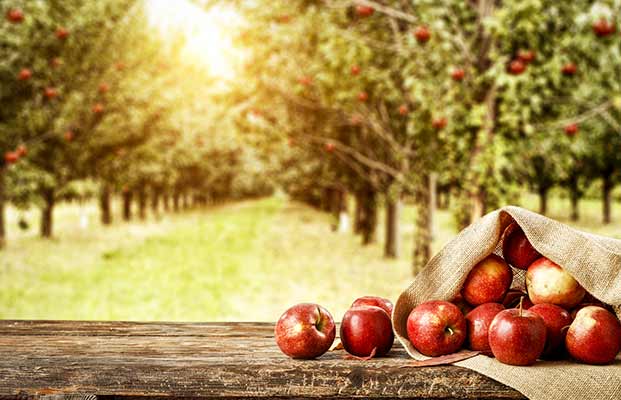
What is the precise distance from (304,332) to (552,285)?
0.89 m

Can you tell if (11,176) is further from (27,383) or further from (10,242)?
(27,383)

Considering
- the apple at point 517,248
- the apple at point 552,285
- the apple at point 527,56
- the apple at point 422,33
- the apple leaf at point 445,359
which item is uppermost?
the apple at point 422,33

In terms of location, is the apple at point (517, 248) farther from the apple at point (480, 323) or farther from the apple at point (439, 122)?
the apple at point (439, 122)

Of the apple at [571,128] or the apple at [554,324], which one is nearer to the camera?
the apple at [554,324]

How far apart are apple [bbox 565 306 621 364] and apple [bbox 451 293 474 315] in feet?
1.20

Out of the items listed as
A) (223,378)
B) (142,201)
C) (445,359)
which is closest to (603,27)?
(445,359)

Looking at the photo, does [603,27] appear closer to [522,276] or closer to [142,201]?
[522,276]

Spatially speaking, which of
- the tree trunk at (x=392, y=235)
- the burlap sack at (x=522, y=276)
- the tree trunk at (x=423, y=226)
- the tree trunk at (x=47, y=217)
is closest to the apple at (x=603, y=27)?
the tree trunk at (x=423, y=226)

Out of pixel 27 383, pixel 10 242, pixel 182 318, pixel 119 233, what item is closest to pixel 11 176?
pixel 10 242

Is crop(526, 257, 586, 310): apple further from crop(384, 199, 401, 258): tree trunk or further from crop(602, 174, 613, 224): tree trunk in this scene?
crop(602, 174, 613, 224): tree trunk

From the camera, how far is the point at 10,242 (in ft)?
65.7

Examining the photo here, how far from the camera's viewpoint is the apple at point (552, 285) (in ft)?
7.93

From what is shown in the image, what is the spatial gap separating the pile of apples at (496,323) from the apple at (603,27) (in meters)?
6.60

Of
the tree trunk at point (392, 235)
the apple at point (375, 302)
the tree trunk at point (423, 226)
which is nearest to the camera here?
the apple at point (375, 302)
